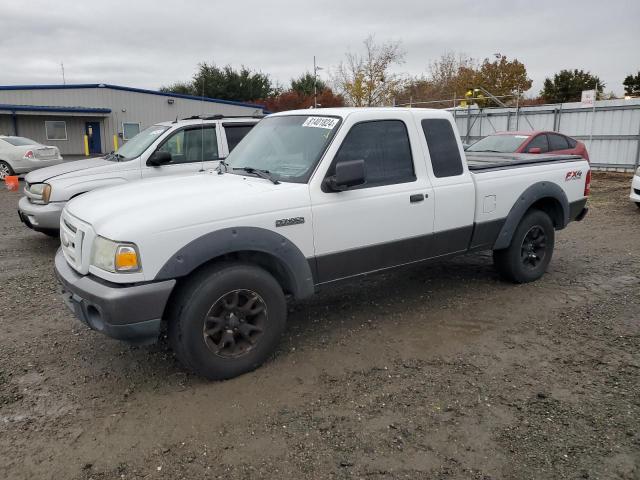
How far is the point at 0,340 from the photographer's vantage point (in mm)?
4254

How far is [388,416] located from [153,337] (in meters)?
1.58

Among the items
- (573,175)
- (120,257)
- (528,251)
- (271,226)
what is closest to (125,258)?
(120,257)

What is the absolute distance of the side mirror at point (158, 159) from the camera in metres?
6.95

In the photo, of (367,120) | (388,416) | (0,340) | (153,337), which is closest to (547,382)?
(388,416)

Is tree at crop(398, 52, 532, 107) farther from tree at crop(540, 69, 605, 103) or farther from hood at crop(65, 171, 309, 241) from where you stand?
hood at crop(65, 171, 309, 241)

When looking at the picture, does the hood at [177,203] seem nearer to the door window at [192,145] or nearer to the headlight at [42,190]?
the headlight at [42,190]

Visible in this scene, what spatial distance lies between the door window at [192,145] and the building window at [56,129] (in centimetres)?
2783

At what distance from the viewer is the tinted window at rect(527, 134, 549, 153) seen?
12.0m

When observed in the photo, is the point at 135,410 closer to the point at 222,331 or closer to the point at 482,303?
the point at 222,331

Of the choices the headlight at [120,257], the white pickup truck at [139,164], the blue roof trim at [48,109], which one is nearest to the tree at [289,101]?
the blue roof trim at [48,109]

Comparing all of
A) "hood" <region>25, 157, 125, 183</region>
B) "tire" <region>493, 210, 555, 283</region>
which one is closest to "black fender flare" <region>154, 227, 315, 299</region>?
"tire" <region>493, 210, 555, 283</region>

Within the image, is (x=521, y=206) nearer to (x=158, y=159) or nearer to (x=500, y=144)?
(x=158, y=159)

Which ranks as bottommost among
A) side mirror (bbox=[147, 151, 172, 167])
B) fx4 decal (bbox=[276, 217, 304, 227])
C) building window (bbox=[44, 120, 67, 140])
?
fx4 decal (bbox=[276, 217, 304, 227])

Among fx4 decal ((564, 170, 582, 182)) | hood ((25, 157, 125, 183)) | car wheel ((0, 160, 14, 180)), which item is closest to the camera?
fx4 decal ((564, 170, 582, 182))
